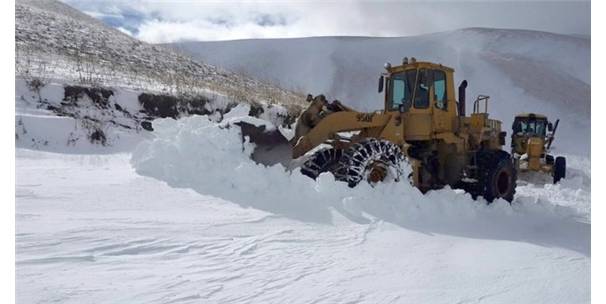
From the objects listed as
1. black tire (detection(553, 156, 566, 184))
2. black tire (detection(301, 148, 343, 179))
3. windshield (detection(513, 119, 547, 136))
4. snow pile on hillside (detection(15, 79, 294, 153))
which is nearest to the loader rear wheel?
black tire (detection(301, 148, 343, 179))

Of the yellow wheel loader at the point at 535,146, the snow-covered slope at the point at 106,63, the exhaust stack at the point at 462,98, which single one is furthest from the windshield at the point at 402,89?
the snow-covered slope at the point at 106,63

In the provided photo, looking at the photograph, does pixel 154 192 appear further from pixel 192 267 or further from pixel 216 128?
pixel 192 267

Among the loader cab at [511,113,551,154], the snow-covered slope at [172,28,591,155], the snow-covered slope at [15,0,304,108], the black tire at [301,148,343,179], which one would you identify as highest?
the snow-covered slope at [172,28,591,155]

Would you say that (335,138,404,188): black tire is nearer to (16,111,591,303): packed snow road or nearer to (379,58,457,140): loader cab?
(16,111,591,303): packed snow road

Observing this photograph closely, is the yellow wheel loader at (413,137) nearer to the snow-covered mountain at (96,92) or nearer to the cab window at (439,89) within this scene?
the cab window at (439,89)

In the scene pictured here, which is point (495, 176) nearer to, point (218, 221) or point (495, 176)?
point (495, 176)

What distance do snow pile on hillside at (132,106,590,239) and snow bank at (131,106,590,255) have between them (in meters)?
0.01

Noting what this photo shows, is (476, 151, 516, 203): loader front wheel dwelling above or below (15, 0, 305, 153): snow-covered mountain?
below

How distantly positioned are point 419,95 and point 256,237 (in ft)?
14.2

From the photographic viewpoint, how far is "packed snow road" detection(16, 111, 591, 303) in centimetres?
287

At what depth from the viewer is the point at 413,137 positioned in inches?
295

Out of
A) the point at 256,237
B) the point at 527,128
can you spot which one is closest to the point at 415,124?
the point at 256,237

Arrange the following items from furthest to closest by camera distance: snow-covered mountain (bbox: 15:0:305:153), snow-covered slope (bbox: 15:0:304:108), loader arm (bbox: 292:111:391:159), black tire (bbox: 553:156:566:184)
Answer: black tire (bbox: 553:156:566:184)
snow-covered slope (bbox: 15:0:304:108)
snow-covered mountain (bbox: 15:0:305:153)
loader arm (bbox: 292:111:391:159)
